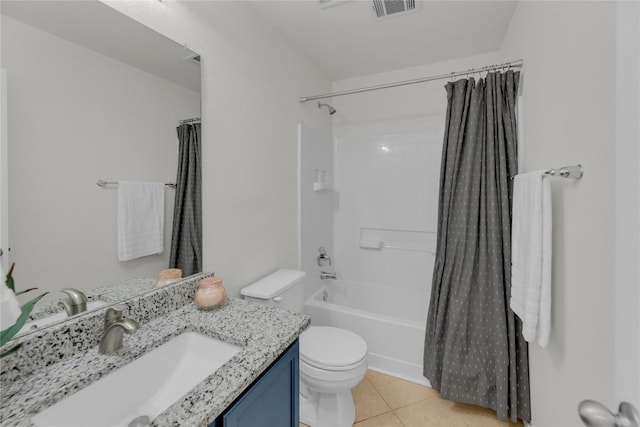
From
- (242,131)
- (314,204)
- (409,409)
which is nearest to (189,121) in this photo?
(242,131)

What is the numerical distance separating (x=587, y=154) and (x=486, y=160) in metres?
0.87

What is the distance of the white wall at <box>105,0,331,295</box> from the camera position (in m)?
1.36

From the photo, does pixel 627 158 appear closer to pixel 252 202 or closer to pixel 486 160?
pixel 486 160

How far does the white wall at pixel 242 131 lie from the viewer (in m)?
1.36

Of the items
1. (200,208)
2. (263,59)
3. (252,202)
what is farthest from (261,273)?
(263,59)

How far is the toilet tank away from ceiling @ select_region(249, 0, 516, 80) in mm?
1697

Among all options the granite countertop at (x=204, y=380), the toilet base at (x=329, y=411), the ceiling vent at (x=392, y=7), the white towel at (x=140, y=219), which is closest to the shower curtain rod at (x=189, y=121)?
the white towel at (x=140, y=219)

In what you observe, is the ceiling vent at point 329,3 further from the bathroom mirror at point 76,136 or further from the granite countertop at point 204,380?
the granite countertop at point 204,380

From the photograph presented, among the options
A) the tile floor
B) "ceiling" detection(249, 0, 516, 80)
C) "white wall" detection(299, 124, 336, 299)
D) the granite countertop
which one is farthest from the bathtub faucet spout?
"ceiling" detection(249, 0, 516, 80)

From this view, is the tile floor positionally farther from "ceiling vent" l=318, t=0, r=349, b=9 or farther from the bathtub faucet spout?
"ceiling vent" l=318, t=0, r=349, b=9

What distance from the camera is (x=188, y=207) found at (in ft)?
4.24

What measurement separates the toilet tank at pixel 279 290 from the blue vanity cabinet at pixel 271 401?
540mm

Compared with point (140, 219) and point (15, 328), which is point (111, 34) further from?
point (15, 328)

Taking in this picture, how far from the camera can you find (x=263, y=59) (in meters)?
1.80
